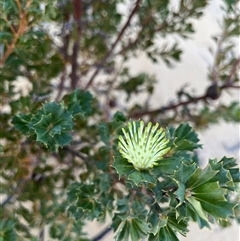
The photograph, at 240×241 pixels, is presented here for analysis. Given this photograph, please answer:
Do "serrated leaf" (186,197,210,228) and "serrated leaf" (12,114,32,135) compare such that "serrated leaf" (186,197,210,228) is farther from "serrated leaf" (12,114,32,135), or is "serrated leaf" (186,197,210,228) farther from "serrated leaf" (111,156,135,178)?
"serrated leaf" (12,114,32,135)

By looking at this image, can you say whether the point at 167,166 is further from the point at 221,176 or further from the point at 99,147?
the point at 99,147

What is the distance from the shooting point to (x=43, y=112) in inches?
19.3

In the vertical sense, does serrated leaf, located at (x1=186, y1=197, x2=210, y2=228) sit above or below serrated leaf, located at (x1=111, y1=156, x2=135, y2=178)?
below

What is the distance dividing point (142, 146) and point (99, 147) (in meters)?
0.31

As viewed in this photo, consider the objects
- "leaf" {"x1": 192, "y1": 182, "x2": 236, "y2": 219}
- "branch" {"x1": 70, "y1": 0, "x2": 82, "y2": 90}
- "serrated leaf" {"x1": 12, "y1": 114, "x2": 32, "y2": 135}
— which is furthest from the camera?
"branch" {"x1": 70, "y1": 0, "x2": 82, "y2": 90}

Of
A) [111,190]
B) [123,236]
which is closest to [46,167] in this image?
[111,190]

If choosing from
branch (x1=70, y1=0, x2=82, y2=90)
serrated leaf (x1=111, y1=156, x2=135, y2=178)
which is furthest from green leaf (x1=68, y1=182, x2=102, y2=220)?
branch (x1=70, y1=0, x2=82, y2=90)

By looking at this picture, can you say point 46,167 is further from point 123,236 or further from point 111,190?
point 123,236

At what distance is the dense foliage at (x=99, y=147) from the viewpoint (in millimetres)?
411

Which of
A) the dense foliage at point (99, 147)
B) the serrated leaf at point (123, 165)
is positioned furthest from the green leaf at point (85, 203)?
the serrated leaf at point (123, 165)

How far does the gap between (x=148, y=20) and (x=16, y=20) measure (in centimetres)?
26

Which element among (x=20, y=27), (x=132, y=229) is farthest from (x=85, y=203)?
(x=20, y=27)

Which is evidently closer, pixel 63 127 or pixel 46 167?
pixel 63 127

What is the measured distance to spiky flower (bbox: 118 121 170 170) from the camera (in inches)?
15.4
